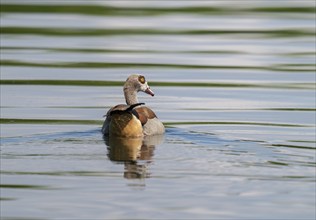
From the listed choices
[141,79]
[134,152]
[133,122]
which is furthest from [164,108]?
[134,152]

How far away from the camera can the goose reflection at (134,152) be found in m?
12.7

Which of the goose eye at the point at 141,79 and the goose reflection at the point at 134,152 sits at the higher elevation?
the goose eye at the point at 141,79

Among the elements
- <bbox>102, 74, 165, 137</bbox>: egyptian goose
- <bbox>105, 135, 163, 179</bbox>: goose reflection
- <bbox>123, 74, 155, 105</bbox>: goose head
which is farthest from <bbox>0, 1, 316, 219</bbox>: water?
<bbox>123, 74, 155, 105</bbox>: goose head

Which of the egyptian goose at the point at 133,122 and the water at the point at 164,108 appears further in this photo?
the egyptian goose at the point at 133,122

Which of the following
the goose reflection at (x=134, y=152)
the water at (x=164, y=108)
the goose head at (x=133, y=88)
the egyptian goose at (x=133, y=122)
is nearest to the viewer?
the water at (x=164, y=108)

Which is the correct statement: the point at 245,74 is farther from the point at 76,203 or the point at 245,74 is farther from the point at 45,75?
the point at 76,203

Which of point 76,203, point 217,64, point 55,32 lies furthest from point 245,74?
point 76,203

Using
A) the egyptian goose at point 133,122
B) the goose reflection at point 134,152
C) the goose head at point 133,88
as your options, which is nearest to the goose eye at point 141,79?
the goose head at point 133,88

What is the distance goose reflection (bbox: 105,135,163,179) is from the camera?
12.7 m

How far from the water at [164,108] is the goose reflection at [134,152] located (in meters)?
0.02

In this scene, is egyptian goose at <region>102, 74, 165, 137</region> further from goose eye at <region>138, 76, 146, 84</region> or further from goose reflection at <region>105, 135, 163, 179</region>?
goose eye at <region>138, 76, 146, 84</region>

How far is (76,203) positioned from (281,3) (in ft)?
66.5

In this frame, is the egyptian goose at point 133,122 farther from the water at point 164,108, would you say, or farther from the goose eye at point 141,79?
the goose eye at point 141,79

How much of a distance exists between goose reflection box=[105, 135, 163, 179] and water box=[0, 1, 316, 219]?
0.8 inches
